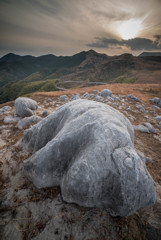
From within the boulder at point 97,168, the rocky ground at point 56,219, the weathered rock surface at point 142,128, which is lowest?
the weathered rock surface at point 142,128

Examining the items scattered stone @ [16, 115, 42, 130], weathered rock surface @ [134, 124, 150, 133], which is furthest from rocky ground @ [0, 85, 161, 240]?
weathered rock surface @ [134, 124, 150, 133]

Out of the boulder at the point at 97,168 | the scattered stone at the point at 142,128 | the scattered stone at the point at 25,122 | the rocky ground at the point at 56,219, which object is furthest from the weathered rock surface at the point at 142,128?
the scattered stone at the point at 25,122

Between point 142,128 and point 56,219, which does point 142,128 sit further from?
point 56,219

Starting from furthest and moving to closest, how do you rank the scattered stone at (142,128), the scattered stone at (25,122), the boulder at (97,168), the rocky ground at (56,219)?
1. the scattered stone at (142,128)
2. the scattered stone at (25,122)
3. the rocky ground at (56,219)
4. the boulder at (97,168)

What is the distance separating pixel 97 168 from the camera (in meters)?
3.96

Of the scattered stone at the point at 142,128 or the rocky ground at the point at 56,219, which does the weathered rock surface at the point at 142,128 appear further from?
the rocky ground at the point at 56,219

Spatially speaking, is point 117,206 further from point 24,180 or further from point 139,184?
point 24,180

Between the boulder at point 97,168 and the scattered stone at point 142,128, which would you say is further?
the scattered stone at point 142,128

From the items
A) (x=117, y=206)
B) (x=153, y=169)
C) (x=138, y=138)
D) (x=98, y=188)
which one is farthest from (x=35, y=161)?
(x=138, y=138)

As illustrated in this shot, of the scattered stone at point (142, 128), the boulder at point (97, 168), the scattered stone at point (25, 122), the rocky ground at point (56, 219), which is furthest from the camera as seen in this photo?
the scattered stone at point (142, 128)

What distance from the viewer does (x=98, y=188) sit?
13.0ft

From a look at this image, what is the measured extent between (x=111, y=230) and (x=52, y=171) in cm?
310

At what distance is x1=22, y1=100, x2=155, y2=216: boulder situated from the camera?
3.69 meters

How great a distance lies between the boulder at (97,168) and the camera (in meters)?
3.69
